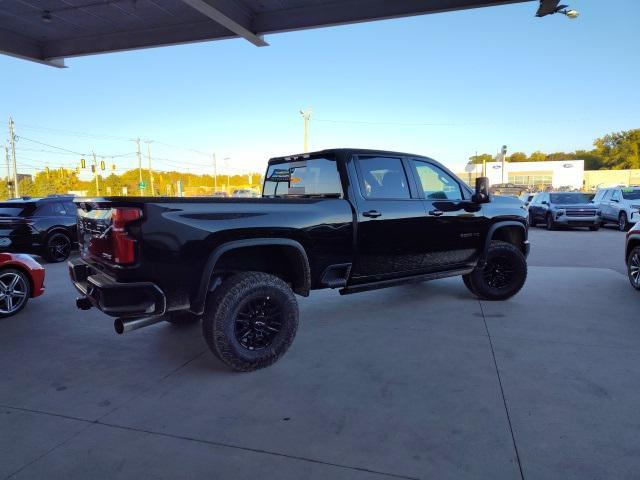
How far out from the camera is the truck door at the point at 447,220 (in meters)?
5.22

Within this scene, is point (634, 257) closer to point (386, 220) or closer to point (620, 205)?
point (386, 220)

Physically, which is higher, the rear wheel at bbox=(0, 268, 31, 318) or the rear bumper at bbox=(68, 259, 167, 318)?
the rear bumper at bbox=(68, 259, 167, 318)

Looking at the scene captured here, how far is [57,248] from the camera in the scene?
10.4 metres

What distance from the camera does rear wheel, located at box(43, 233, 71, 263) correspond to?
10188mm

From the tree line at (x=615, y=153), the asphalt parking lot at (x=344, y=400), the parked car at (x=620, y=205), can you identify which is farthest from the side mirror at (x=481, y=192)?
the tree line at (x=615, y=153)

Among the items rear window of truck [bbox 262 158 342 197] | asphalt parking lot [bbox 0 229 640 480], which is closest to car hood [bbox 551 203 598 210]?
asphalt parking lot [bbox 0 229 640 480]

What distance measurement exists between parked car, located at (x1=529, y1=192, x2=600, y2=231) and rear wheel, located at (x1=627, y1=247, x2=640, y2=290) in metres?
10.5

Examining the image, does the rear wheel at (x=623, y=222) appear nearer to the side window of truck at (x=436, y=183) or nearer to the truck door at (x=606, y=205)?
the truck door at (x=606, y=205)

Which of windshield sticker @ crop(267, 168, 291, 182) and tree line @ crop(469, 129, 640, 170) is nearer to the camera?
windshield sticker @ crop(267, 168, 291, 182)

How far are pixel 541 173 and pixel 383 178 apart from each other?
68.5 metres

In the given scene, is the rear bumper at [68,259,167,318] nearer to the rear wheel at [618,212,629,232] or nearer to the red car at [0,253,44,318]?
the red car at [0,253,44,318]

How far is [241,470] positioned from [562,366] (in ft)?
9.33

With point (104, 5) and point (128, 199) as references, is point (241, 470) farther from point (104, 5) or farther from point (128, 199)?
point (104, 5)

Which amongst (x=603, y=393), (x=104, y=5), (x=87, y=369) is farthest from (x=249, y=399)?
(x=104, y=5)
